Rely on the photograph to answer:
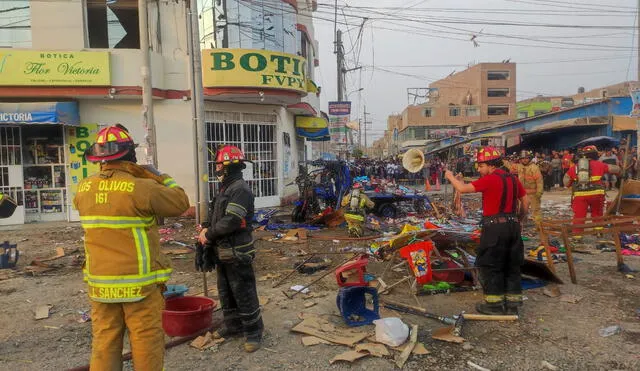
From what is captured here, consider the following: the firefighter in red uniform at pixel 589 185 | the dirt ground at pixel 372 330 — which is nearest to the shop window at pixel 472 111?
the firefighter in red uniform at pixel 589 185

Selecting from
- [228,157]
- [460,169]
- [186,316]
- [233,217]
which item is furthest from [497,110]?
[186,316]

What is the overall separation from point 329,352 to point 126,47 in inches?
453

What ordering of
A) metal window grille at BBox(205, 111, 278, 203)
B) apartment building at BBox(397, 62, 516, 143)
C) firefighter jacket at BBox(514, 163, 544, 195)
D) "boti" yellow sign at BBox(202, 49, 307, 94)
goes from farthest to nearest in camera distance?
apartment building at BBox(397, 62, 516, 143) < metal window grille at BBox(205, 111, 278, 203) < "boti" yellow sign at BBox(202, 49, 307, 94) < firefighter jacket at BBox(514, 163, 544, 195)

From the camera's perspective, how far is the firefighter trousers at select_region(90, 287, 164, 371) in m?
2.91

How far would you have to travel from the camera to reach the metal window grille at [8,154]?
11972 millimetres

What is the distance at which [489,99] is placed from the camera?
7500 centimetres

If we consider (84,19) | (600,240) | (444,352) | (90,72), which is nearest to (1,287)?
(444,352)

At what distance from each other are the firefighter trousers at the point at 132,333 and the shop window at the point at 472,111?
75056 millimetres

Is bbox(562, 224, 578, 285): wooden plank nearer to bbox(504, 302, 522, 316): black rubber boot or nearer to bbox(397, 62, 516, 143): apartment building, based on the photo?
bbox(504, 302, 522, 316): black rubber boot

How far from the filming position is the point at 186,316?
4422 millimetres

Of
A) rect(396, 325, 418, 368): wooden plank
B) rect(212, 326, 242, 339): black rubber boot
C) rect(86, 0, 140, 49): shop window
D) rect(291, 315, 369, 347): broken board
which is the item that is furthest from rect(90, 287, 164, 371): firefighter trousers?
rect(86, 0, 140, 49): shop window

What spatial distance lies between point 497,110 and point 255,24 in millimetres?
69497

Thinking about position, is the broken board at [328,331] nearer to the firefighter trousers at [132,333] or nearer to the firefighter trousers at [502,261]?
the firefighter trousers at [502,261]

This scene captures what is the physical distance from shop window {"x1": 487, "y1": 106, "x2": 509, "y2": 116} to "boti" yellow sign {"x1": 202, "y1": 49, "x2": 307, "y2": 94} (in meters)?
69.0
